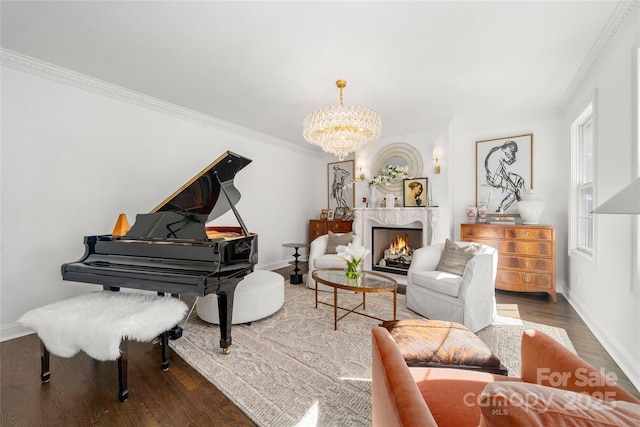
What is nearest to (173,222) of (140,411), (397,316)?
(140,411)

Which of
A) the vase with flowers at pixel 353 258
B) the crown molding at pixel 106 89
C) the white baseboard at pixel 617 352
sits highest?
the crown molding at pixel 106 89

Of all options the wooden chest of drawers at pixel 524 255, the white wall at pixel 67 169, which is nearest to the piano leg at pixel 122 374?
the white wall at pixel 67 169

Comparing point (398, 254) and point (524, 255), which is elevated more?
point (524, 255)

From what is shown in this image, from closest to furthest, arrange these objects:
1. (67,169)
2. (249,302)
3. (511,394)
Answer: (511,394), (249,302), (67,169)

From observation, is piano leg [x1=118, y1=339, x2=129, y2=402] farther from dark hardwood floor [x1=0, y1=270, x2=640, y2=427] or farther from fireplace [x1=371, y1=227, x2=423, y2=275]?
fireplace [x1=371, y1=227, x2=423, y2=275]

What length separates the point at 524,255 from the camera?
376cm

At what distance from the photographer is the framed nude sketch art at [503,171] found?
4301 millimetres

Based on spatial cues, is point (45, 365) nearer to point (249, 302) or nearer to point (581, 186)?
point (249, 302)

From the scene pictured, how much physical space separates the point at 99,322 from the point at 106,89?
115 inches

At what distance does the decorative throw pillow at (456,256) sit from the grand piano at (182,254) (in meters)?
2.29

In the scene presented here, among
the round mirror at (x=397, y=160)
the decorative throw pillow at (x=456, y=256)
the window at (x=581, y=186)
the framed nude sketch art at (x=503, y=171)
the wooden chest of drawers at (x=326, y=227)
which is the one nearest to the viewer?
the decorative throw pillow at (x=456, y=256)

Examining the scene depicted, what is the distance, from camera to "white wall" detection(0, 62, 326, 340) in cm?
267

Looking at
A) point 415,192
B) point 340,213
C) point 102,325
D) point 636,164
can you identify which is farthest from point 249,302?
point 340,213

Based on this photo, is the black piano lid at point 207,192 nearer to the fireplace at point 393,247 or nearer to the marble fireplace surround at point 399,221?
the marble fireplace surround at point 399,221
